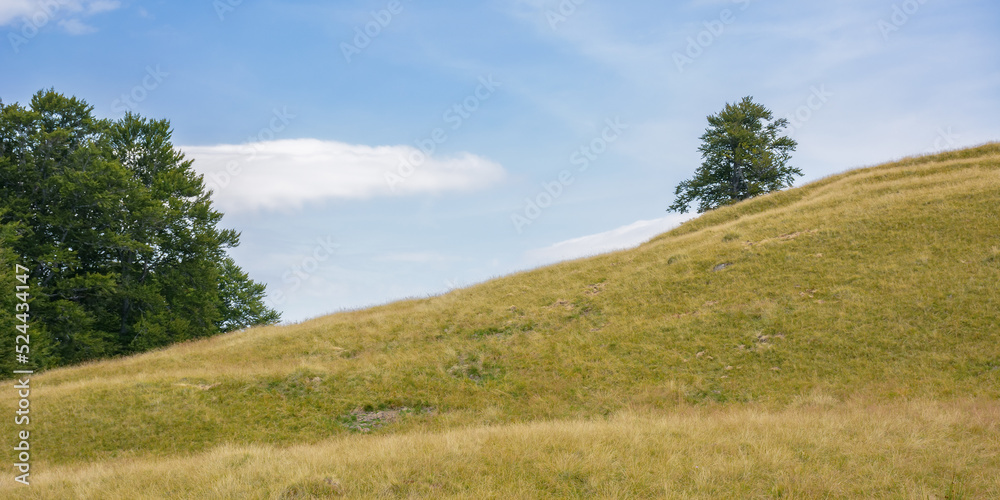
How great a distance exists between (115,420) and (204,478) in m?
11.2

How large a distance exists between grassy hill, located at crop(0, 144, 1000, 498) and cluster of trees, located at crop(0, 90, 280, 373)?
35.9 ft


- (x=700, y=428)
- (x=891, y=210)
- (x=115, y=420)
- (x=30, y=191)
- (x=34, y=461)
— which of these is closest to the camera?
(x=700, y=428)

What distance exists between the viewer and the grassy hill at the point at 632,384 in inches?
359

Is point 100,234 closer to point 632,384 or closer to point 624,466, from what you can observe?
point 632,384

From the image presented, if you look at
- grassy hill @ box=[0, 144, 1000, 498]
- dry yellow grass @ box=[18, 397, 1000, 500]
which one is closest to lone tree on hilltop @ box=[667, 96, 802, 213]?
grassy hill @ box=[0, 144, 1000, 498]

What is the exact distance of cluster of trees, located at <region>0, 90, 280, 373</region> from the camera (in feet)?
115

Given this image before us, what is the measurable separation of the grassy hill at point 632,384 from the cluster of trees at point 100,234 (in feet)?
35.9

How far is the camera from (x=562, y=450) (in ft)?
33.0

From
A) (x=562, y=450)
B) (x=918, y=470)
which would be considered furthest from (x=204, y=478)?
(x=918, y=470)

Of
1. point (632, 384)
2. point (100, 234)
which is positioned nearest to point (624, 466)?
point (632, 384)

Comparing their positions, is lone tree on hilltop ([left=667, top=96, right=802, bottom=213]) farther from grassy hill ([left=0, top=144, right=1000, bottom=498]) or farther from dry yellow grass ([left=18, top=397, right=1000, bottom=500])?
dry yellow grass ([left=18, top=397, right=1000, bottom=500])

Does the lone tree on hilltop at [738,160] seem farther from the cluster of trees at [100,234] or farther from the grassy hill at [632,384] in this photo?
the cluster of trees at [100,234]

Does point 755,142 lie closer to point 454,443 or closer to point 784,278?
point 784,278

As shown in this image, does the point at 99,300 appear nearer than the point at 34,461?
No
